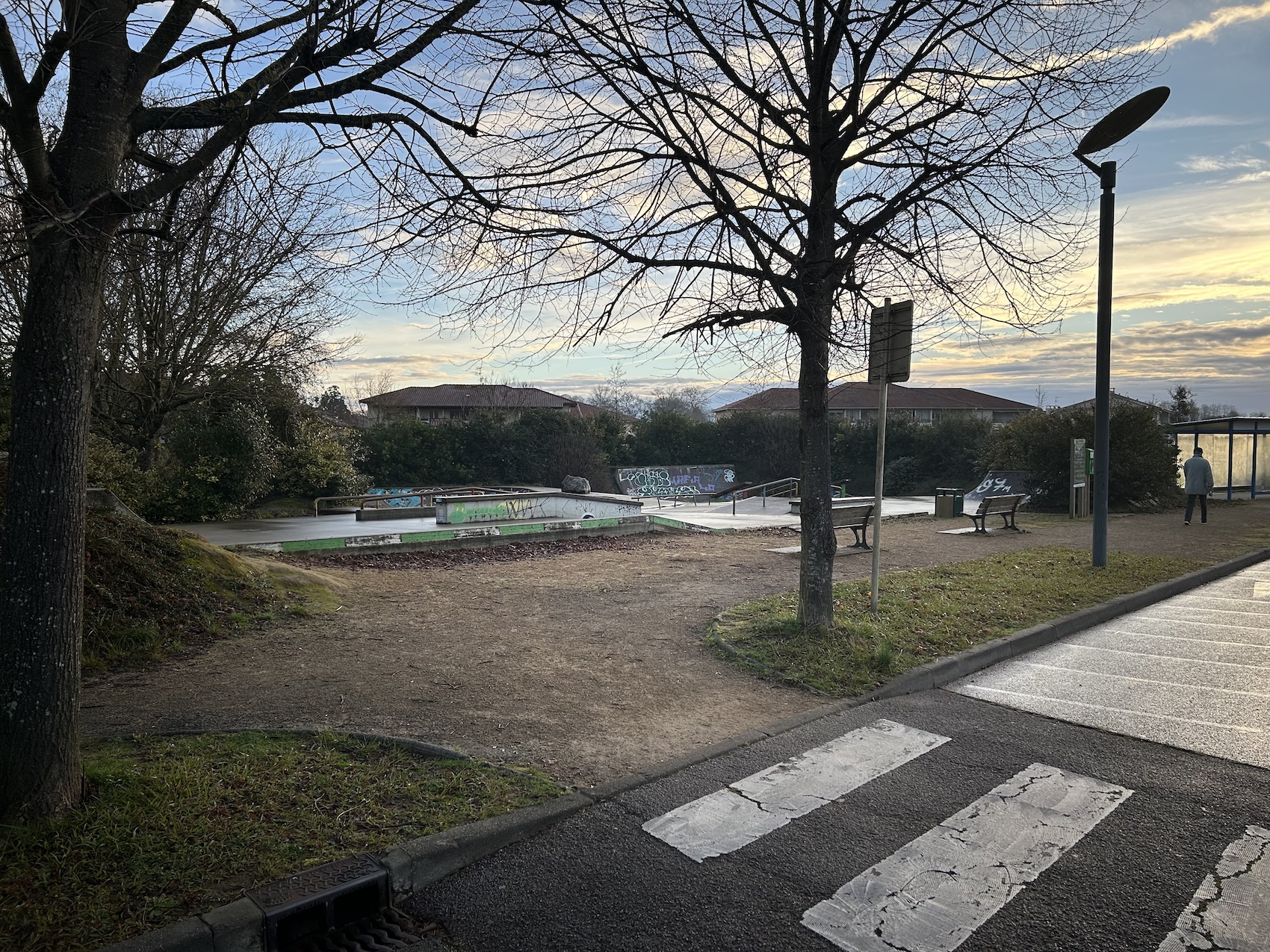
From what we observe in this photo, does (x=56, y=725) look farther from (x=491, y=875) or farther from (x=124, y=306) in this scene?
(x=124, y=306)

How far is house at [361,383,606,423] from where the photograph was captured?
33000mm

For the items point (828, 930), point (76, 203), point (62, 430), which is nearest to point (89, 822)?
point (62, 430)

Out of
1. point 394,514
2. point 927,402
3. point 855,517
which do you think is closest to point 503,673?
point 855,517

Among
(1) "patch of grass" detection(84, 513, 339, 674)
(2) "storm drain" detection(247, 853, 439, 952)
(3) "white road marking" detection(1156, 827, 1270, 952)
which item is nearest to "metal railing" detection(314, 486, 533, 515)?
(1) "patch of grass" detection(84, 513, 339, 674)

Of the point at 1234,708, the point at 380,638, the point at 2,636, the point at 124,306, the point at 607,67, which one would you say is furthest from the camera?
the point at 124,306

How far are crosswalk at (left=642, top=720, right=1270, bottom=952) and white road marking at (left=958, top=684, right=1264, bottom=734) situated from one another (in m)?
1.30

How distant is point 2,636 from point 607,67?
519cm

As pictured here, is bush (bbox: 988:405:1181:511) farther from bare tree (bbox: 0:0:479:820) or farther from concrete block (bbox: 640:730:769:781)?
bare tree (bbox: 0:0:479:820)

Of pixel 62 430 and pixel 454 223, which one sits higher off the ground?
pixel 454 223

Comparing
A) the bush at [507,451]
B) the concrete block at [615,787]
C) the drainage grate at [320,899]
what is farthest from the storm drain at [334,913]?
the bush at [507,451]

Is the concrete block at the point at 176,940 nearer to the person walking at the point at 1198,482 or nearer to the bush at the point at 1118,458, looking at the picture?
the person walking at the point at 1198,482

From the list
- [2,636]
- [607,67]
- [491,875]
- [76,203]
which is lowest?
[491,875]

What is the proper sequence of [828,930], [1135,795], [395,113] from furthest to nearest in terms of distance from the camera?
[395,113]
[1135,795]
[828,930]

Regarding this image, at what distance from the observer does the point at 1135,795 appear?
3885 millimetres
